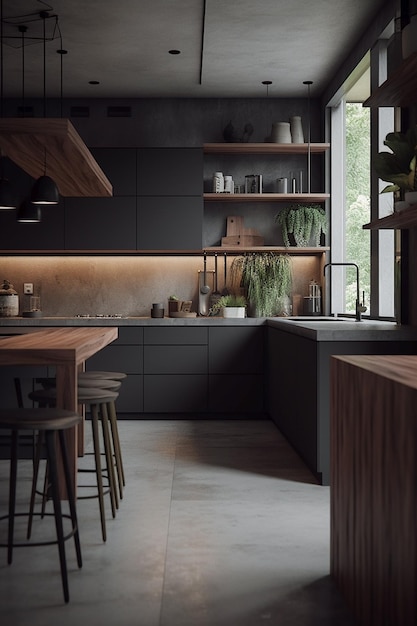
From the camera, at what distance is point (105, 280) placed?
276 inches

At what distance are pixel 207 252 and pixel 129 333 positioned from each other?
124 cm

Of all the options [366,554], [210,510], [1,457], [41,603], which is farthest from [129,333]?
[366,554]

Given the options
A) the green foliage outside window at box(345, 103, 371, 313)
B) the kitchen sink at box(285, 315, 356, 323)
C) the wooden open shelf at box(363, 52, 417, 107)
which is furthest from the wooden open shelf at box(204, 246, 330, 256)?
the wooden open shelf at box(363, 52, 417, 107)

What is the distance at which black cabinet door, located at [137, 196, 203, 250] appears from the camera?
6590mm

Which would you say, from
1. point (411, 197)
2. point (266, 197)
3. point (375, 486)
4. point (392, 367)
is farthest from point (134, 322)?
point (375, 486)

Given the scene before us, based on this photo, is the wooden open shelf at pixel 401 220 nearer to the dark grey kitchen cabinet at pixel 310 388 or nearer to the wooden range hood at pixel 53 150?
the dark grey kitchen cabinet at pixel 310 388

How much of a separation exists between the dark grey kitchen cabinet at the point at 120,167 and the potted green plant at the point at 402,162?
11.5 feet

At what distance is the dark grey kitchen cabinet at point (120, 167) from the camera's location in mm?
6570

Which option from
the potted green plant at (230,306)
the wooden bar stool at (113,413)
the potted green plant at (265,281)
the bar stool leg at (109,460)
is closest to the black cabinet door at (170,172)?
the potted green plant at (265,281)

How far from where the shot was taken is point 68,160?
4258mm

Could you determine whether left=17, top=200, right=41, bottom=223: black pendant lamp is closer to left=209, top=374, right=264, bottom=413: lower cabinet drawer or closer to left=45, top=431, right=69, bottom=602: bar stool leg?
left=209, top=374, right=264, bottom=413: lower cabinet drawer

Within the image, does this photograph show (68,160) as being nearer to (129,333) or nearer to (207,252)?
(129,333)

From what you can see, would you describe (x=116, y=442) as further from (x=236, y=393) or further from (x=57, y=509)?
(x=236, y=393)

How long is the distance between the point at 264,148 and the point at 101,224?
1.69 meters
